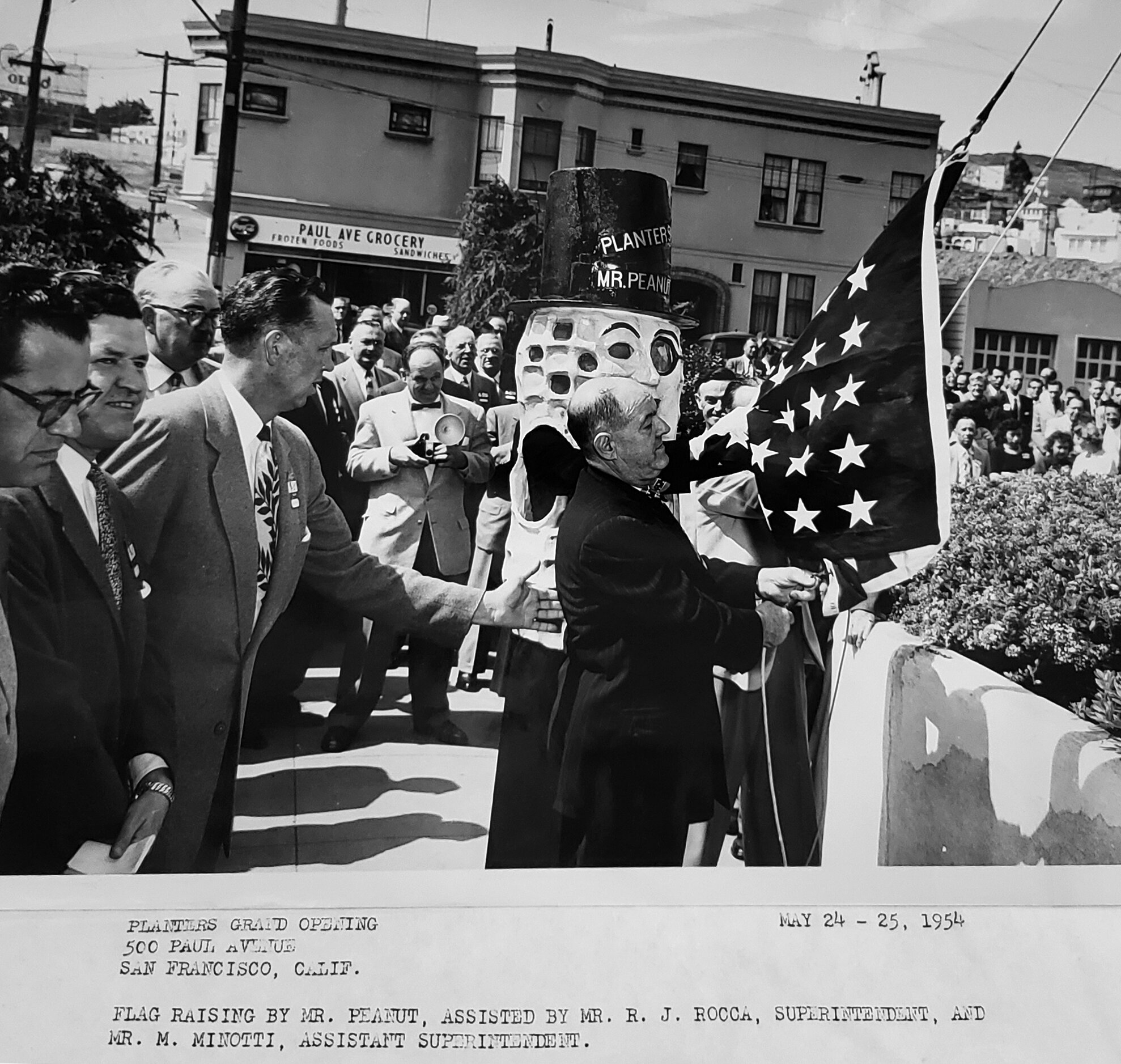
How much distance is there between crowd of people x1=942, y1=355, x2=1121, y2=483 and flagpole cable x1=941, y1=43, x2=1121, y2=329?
0.17 metres

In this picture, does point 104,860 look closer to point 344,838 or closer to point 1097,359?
point 344,838

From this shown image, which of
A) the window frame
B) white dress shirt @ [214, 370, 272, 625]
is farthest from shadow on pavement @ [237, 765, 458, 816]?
the window frame

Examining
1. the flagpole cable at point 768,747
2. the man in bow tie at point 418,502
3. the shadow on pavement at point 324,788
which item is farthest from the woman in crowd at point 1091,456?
the shadow on pavement at point 324,788

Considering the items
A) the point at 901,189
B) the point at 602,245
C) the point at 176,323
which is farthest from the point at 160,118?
the point at 901,189

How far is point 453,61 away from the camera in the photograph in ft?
10.7

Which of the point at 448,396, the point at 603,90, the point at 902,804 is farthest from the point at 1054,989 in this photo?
the point at 603,90

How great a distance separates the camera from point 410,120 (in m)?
3.20

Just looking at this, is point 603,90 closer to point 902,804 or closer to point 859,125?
point 859,125

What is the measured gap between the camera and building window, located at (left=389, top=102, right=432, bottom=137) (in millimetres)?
3191

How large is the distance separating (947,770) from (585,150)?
6.39 feet

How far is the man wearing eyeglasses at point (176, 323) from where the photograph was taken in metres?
2.93

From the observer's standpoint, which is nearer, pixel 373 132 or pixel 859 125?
pixel 373 132

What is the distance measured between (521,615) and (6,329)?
4.75 feet

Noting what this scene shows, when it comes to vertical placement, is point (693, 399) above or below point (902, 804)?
above
